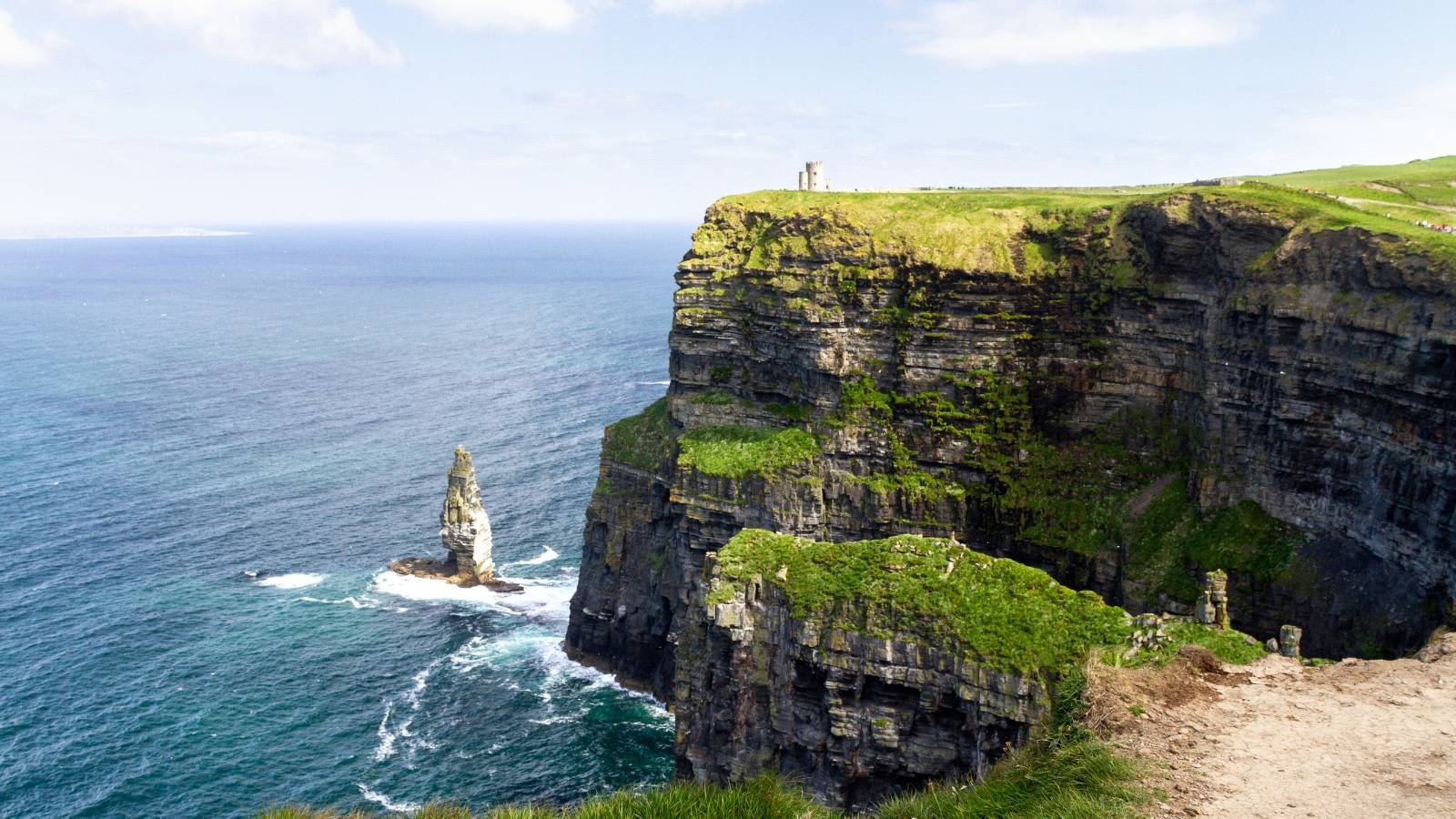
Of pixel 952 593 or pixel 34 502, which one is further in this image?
pixel 34 502

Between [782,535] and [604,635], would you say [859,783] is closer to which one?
[782,535]

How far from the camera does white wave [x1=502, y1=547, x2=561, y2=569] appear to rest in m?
98.9

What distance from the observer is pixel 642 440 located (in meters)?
80.9

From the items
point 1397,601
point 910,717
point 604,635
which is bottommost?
point 604,635

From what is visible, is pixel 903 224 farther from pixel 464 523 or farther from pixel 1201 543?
pixel 464 523

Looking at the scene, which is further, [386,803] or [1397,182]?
[1397,182]

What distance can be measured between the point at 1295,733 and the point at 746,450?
144 feet

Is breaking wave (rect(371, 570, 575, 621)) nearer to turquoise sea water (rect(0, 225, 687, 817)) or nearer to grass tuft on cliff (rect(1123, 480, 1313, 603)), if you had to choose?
turquoise sea water (rect(0, 225, 687, 817))

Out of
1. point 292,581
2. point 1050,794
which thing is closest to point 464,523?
point 292,581

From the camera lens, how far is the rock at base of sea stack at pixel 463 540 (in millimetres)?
91938

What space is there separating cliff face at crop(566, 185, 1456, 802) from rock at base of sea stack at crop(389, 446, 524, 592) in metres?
15.9

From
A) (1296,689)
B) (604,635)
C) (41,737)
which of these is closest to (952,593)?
(1296,689)

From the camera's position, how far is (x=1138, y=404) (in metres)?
68.9

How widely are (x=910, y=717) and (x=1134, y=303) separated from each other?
35.0m
